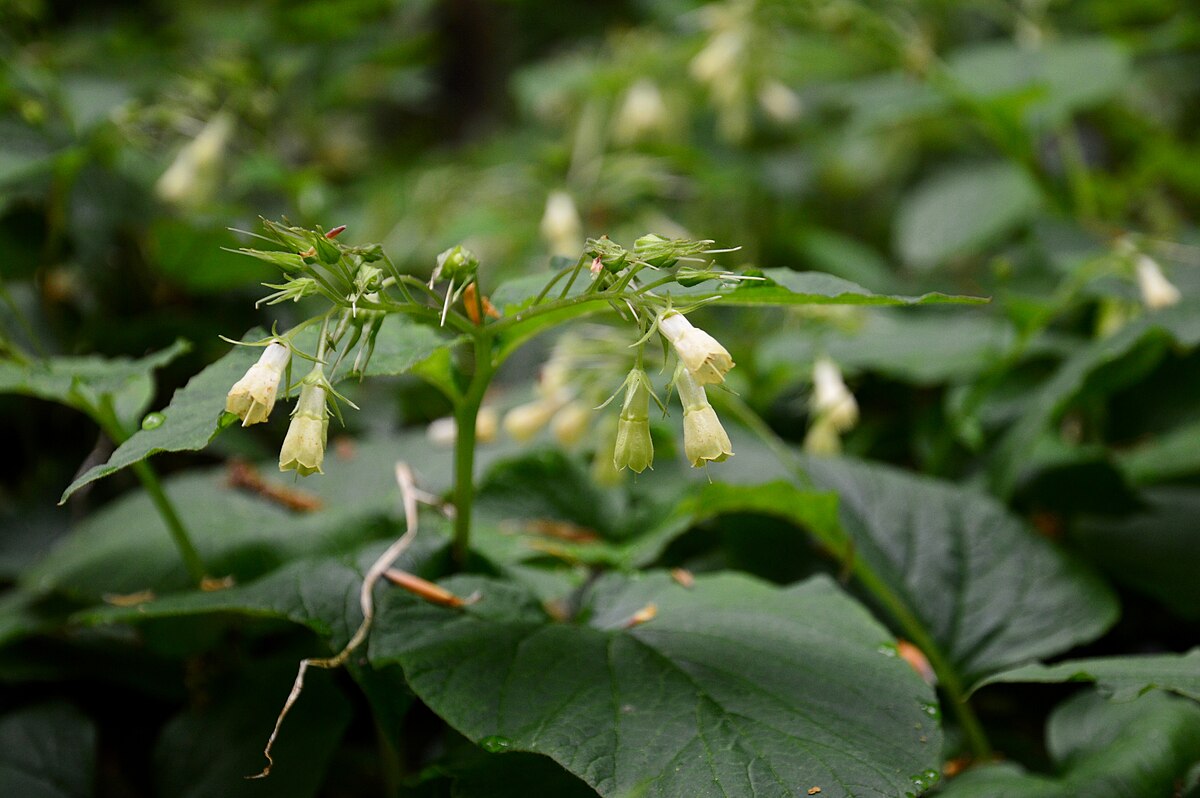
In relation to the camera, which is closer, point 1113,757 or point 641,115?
point 1113,757

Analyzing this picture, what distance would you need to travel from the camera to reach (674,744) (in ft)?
2.21

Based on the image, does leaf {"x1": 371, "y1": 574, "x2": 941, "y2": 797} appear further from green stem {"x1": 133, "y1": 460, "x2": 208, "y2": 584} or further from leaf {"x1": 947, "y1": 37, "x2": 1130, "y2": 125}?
leaf {"x1": 947, "y1": 37, "x2": 1130, "y2": 125}

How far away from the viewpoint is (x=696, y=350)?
663mm

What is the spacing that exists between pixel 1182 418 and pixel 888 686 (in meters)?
1.01

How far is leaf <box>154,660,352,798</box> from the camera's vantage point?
0.89 metres

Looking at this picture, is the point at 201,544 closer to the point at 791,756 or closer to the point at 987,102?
the point at 791,756

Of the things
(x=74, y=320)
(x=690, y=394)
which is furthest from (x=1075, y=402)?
(x=74, y=320)

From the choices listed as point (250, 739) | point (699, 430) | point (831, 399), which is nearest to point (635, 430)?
point (699, 430)

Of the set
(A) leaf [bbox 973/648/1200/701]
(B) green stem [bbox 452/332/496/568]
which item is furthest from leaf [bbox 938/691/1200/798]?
(B) green stem [bbox 452/332/496/568]

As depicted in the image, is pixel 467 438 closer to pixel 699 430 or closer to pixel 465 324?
pixel 465 324

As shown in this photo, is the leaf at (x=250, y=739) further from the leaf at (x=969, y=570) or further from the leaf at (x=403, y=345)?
the leaf at (x=969, y=570)

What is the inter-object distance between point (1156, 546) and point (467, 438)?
3.26 feet

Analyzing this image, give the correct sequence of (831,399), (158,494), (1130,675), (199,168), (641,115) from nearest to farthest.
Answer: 1. (1130,675)
2. (158,494)
3. (831,399)
4. (199,168)
5. (641,115)

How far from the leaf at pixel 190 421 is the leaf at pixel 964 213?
1.61 m
